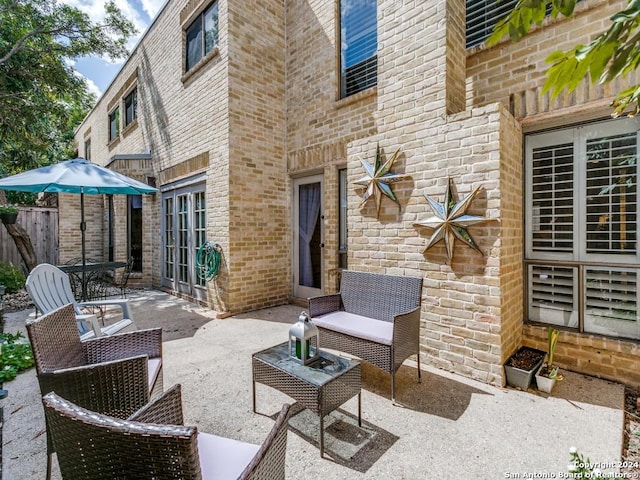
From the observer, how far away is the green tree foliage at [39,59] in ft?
24.5

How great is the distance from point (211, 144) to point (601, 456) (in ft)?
20.5

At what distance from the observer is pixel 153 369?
2.29 metres

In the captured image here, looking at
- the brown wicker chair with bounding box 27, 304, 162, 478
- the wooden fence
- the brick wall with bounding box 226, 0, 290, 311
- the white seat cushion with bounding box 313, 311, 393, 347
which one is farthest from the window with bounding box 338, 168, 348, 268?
the wooden fence

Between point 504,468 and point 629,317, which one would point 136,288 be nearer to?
point 504,468

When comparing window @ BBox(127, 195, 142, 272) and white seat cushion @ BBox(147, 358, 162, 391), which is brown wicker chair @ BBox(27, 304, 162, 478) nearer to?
white seat cushion @ BBox(147, 358, 162, 391)

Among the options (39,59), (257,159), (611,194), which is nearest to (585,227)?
(611,194)

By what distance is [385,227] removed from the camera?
3830mm

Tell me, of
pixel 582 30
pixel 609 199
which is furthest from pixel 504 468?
pixel 582 30

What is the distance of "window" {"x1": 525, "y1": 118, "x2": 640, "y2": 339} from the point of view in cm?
308

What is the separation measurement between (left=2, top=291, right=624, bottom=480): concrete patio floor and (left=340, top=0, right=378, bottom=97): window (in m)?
4.42

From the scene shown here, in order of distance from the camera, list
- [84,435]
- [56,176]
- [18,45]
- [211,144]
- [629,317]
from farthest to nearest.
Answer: [18,45] < [211,144] < [56,176] < [629,317] < [84,435]

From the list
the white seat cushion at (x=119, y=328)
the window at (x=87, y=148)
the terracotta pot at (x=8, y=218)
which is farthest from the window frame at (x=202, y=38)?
the window at (x=87, y=148)

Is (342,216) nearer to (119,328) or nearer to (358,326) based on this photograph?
(358,326)

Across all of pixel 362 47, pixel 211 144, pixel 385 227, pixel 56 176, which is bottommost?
pixel 385 227
